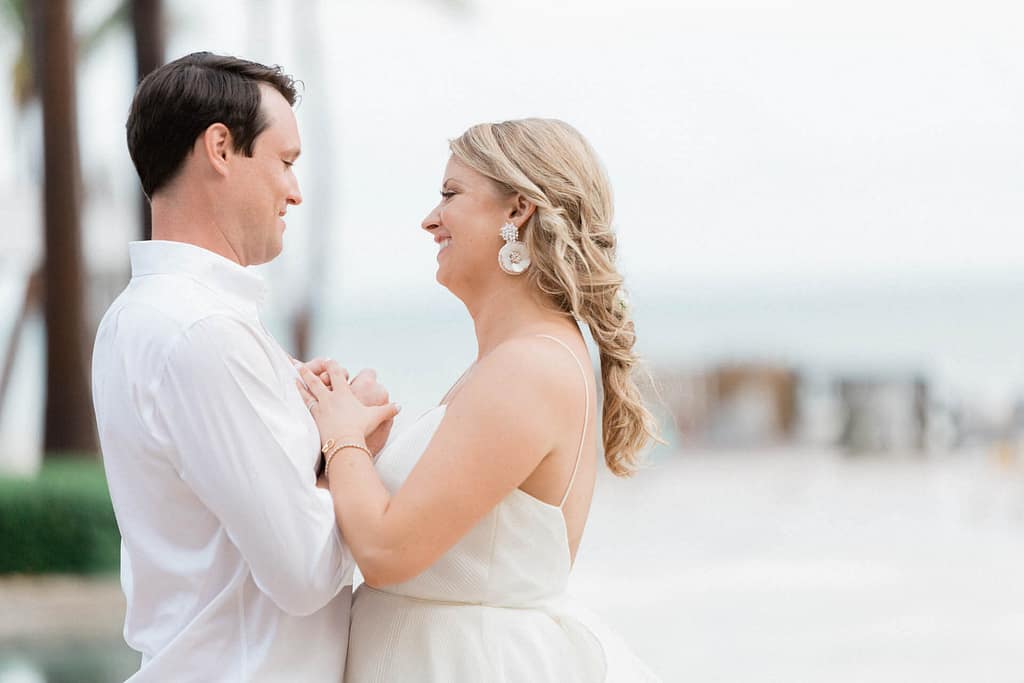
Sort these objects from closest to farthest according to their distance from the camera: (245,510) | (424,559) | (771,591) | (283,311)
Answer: (245,510) → (424,559) → (771,591) → (283,311)

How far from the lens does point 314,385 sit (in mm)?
2264

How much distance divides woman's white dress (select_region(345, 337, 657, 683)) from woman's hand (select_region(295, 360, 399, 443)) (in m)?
0.12

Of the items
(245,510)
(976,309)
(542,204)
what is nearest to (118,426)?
(245,510)

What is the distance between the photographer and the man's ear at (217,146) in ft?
6.83

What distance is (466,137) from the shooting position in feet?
8.10

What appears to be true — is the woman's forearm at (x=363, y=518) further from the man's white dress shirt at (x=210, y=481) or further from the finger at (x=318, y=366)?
the finger at (x=318, y=366)

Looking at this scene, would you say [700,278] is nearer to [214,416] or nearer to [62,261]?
[62,261]

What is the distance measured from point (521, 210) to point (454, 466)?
56 cm

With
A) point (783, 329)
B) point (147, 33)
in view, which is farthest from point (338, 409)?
point (783, 329)

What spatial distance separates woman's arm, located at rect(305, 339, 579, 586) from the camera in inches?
81.4

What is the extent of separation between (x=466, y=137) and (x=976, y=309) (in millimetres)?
46377

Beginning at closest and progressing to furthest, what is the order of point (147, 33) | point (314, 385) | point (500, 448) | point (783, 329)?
point (500, 448) → point (314, 385) → point (147, 33) → point (783, 329)

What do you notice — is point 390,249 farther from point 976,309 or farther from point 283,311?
point 283,311

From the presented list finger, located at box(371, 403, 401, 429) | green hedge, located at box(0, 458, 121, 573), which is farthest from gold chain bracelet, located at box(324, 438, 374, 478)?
green hedge, located at box(0, 458, 121, 573)
